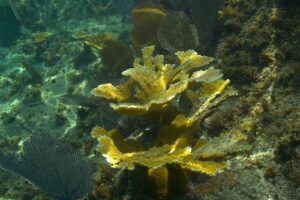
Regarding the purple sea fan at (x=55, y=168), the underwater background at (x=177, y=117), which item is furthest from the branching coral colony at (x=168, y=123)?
the purple sea fan at (x=55, y=168)

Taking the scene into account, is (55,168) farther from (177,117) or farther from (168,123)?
(177,117)

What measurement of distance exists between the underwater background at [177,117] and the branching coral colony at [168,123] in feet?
0.04

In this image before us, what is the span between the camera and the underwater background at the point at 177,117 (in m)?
4.25

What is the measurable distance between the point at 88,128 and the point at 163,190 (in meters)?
3.62

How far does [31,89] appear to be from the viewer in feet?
31.6

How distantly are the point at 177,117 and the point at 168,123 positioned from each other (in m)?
Result: 0.33

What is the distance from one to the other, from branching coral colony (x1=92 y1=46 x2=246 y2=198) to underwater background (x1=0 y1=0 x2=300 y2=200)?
14mm

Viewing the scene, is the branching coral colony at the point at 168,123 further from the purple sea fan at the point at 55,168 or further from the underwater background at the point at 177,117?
the purple sea fan at the point at 55,168

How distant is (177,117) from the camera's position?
4703 millimetres

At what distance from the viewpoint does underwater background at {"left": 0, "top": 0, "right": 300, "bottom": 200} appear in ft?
13.9

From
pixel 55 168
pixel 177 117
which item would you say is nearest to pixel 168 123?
pixel 177 117

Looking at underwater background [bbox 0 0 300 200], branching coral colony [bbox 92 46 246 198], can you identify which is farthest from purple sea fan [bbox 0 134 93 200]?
branching coral colony [bbox 92 46 246 198]

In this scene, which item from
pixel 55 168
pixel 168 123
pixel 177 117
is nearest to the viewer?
pixel 177 117

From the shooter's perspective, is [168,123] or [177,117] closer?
[177,117]
